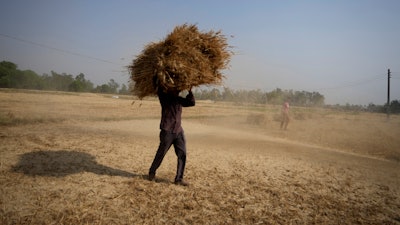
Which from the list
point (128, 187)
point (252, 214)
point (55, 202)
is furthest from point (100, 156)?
point (252, 214)

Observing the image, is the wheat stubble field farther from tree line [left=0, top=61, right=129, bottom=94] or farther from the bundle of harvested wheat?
tree line [left=0, top=61, right=129, bottom=94]

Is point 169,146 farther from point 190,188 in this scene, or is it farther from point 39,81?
point 39,81

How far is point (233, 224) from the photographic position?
3.80 meters

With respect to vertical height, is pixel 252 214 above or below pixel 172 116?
below

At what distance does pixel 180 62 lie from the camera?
479 centimetres

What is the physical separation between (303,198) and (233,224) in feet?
5.69

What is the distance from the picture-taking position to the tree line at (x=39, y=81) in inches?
2336

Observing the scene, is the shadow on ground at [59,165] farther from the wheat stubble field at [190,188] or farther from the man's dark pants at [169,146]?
the man's dark pants at [169,146]

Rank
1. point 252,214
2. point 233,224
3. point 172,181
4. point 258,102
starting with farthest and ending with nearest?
point 258,102
point 172,181
point 252,214
point 233,224

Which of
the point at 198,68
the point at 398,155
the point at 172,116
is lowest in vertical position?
the point at 398,155

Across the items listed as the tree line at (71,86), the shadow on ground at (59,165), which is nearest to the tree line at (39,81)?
the tree line at (71,86)

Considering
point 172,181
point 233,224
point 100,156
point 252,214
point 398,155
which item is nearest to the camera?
point 233,224

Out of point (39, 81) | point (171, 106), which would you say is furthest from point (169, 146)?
point (39, 81)

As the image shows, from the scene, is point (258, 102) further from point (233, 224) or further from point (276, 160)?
point (233, 224)
